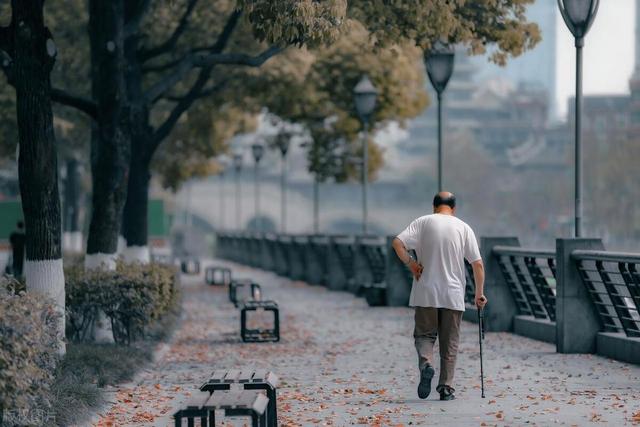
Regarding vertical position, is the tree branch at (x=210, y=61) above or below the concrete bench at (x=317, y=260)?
above

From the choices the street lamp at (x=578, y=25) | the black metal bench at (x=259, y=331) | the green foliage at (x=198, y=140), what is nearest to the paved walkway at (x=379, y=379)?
the black metal bench at (x=259, y=331)

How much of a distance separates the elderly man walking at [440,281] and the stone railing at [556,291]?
370cm

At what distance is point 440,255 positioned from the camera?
1252 cm

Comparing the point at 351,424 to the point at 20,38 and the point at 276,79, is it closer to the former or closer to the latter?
the point at 20,38

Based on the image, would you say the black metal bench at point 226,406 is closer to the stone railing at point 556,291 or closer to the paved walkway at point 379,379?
the paved walkway at point 379,379

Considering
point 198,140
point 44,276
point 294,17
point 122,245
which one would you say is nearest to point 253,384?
point 44,276

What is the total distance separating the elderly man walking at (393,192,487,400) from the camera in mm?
12508

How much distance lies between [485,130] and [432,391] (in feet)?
600

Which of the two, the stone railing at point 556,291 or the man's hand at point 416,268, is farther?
the stone railing at point 556,291

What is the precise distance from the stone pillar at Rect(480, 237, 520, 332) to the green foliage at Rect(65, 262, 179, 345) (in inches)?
221

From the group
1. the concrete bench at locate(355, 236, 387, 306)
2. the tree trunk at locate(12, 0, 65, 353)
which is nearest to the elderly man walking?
the tree trunk at locate(12, 0, 65, 353)

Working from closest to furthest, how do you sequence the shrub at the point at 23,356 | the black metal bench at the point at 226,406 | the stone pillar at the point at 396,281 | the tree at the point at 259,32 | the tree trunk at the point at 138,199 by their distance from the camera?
the black metal bench at the point at 226,406 < the shrub at the point at 23,356 < the tree at the point at 259,32 < the tree trunk at the point at 138,199 < the stone pillar at the point at 396,281

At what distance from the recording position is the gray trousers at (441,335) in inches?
493

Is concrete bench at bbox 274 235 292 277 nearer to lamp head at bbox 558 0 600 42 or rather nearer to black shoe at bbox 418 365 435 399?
lamp head at bbox 558 0 600 42
